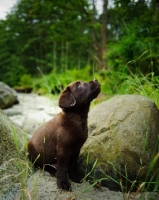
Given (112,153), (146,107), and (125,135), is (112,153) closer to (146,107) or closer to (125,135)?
(125,135)

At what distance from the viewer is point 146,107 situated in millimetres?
3438

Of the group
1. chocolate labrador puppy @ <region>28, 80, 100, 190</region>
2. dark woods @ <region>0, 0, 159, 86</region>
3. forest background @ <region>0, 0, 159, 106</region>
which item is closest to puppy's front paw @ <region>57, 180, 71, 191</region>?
chocolate labrador puppy @ <region>28, 80, 100, 190</region>

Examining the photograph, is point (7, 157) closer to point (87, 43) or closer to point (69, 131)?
point (69, 131)

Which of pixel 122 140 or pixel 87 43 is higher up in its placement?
pixel 87 43

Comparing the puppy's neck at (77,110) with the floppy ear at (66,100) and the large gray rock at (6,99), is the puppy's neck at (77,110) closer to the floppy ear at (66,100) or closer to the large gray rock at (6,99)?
the floppy ear at (66,100)

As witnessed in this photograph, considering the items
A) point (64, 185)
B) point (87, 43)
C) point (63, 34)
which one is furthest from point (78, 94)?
point (87, 43)

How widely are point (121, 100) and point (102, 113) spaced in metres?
0.34

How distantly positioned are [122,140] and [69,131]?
697 mm

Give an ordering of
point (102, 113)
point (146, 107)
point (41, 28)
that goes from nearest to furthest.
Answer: point (146, 107) → point (102, 113) → point (41, 28)

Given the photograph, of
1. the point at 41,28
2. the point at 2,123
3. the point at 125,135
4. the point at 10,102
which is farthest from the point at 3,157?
the point at 41,28

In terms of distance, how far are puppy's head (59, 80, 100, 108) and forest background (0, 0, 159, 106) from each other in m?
0.84

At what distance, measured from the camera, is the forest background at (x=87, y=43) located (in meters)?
5.00

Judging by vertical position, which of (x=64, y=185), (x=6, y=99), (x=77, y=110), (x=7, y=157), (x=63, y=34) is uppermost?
(x=63, y=34)

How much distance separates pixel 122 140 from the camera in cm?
317
